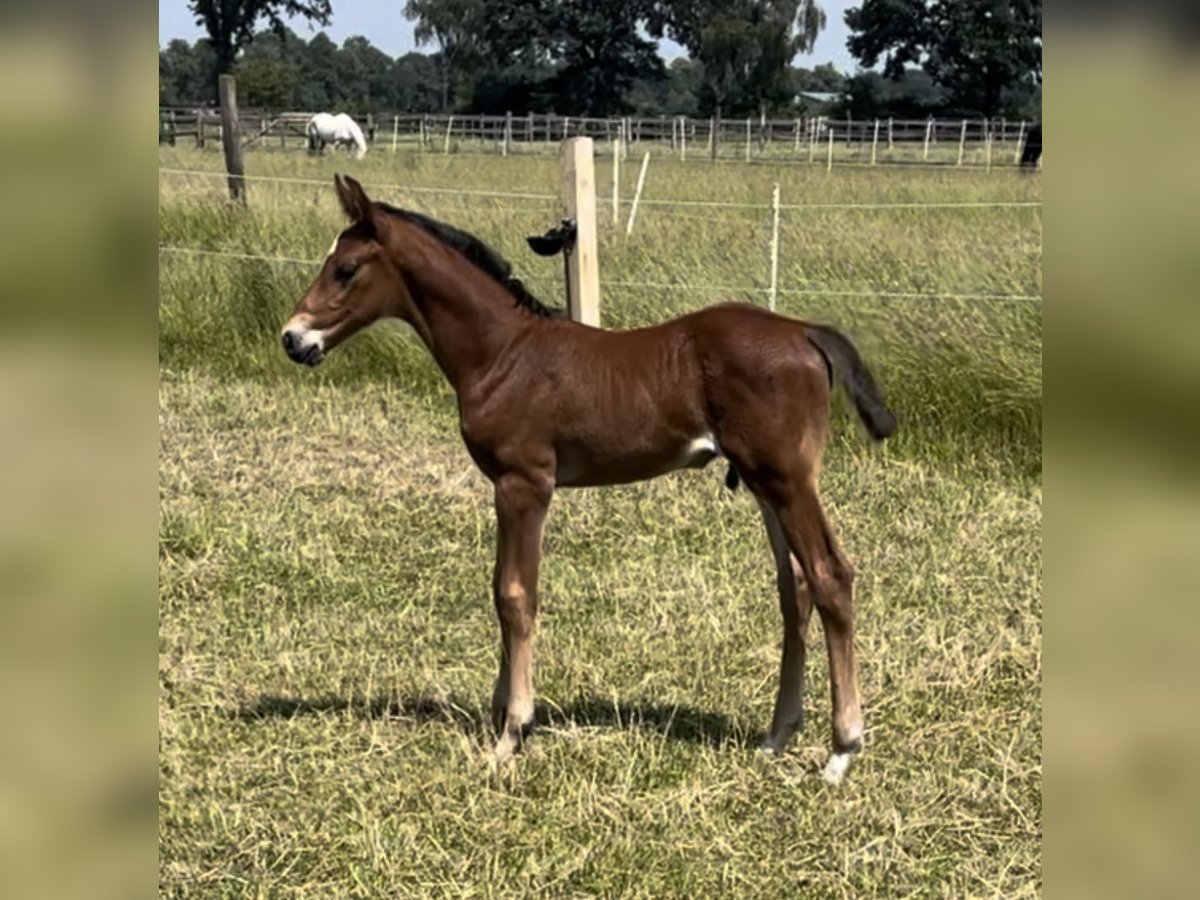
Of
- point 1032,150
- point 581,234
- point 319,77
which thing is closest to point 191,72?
point 319,77

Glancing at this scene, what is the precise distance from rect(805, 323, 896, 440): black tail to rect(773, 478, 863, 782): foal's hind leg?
261 mm

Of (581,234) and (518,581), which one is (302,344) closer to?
(518,581)

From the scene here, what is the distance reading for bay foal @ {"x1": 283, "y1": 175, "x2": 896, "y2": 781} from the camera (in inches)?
131

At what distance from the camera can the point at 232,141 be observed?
419 inches

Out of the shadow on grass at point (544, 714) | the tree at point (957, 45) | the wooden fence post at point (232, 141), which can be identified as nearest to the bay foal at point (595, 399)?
the shadow on grass at point (544, 714)

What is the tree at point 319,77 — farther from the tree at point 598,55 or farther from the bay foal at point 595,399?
the bay foal at point 595,399

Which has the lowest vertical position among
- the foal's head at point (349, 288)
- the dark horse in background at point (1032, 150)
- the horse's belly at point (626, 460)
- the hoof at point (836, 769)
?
the hoof at point (836, 769)

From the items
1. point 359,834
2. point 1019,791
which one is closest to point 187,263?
point 359,834

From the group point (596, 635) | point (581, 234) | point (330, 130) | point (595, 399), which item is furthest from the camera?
point (330, 130)

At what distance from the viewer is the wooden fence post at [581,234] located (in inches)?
250

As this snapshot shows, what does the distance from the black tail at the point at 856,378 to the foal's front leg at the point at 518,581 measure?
0.86m

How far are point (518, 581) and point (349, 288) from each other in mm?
970

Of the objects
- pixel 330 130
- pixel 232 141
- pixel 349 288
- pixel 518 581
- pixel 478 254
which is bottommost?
pixel 518 581
